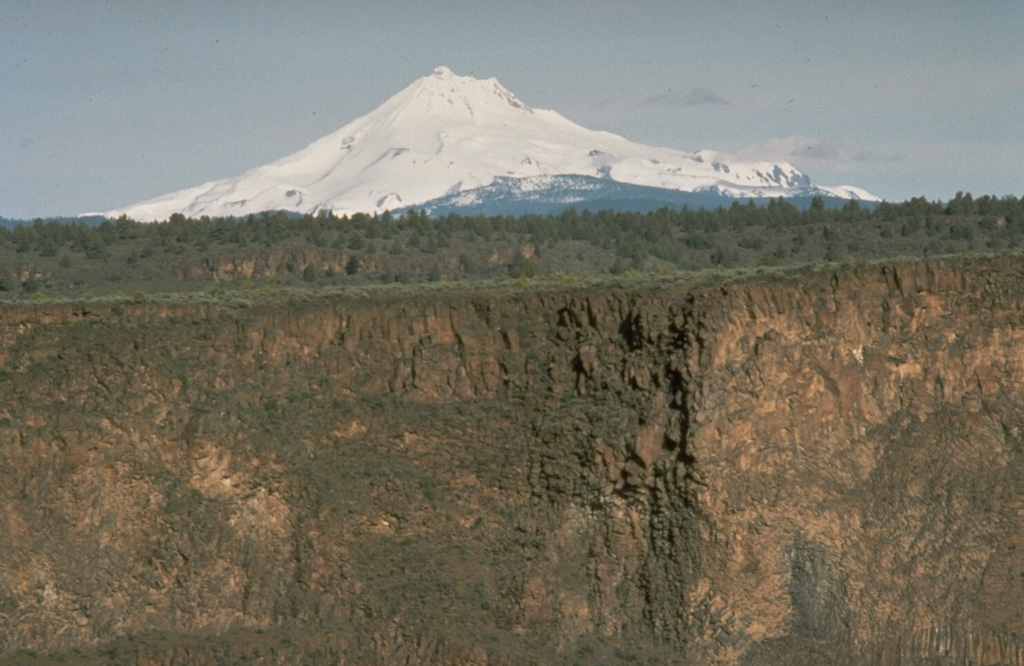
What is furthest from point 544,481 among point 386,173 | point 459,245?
point 386,173

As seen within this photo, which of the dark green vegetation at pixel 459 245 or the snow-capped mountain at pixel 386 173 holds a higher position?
the snow-capped mountain at pixel 386 173

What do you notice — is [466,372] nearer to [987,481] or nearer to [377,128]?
[987,481]

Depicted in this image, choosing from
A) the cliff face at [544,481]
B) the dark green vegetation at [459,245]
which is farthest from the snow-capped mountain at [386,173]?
the cliff face at [544,481]

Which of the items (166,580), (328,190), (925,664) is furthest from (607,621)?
(328,190)

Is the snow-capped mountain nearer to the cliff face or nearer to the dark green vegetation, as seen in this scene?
the dark green vegetation

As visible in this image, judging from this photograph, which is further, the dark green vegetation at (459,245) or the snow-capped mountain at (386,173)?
the snow-capped mountain at (386,173)

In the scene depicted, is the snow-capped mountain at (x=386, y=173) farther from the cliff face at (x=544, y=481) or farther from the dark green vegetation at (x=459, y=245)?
the cliff face at (x=544, y=481)
